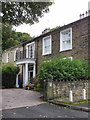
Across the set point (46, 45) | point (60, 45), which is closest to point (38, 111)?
point (60, 45)

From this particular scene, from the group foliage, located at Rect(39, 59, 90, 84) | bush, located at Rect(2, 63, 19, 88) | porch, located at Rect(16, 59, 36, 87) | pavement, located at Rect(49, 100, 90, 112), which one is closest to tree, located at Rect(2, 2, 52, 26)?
foliage, located at Rect(39, 59, 90, 84)

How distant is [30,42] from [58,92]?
12043 mm

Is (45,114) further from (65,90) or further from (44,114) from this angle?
(65,90)

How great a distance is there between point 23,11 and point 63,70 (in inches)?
211

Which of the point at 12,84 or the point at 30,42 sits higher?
the point at 30,42

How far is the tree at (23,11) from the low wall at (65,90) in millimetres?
4611

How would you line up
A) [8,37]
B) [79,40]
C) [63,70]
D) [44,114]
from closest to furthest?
[44,114] → [63,70] → [79,40] → [8,37]

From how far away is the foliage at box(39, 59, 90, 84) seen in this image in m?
11.6

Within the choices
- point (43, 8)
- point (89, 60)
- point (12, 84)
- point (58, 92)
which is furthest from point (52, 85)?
point (12, 84)

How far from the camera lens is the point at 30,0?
768cm

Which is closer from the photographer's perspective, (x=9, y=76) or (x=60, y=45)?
(x=60, y=45)

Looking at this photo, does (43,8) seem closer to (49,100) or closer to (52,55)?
(49,100)

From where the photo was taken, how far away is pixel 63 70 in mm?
11719

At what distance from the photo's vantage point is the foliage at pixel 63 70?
11.6m
